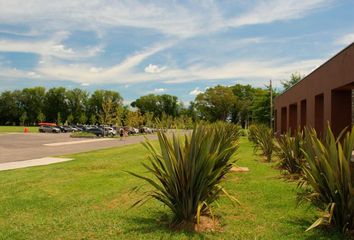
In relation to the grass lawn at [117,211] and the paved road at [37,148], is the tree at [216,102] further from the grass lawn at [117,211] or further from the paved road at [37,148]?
the grass lawn at [117,211]

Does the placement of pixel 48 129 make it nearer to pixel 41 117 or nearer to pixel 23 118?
pixel 41 117

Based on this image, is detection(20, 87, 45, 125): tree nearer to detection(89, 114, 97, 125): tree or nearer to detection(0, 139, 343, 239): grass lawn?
detection(89, 114, 97, 125): tree

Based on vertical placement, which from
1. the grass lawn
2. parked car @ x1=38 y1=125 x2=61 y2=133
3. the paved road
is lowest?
the paved road

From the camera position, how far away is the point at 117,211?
722 centimetres

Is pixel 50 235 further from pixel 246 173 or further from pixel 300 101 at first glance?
pixel 300 101

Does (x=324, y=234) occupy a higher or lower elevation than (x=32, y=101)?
lower

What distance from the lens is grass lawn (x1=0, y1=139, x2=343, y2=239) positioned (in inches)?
227

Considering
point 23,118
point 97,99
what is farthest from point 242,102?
point 23,118

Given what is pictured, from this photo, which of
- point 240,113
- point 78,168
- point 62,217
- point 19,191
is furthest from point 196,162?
point 240,113

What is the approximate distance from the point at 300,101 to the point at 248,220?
2004 cm

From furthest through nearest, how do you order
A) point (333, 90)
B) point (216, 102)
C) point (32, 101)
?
point (32, 101)
point (216, 102)
point (333, 90)

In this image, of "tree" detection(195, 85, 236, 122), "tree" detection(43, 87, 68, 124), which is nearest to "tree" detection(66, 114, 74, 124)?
"tree" detection(43, 87, 68, 124)

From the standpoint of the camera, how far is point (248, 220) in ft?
21.4

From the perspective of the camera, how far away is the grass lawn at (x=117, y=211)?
5762 millimetres
